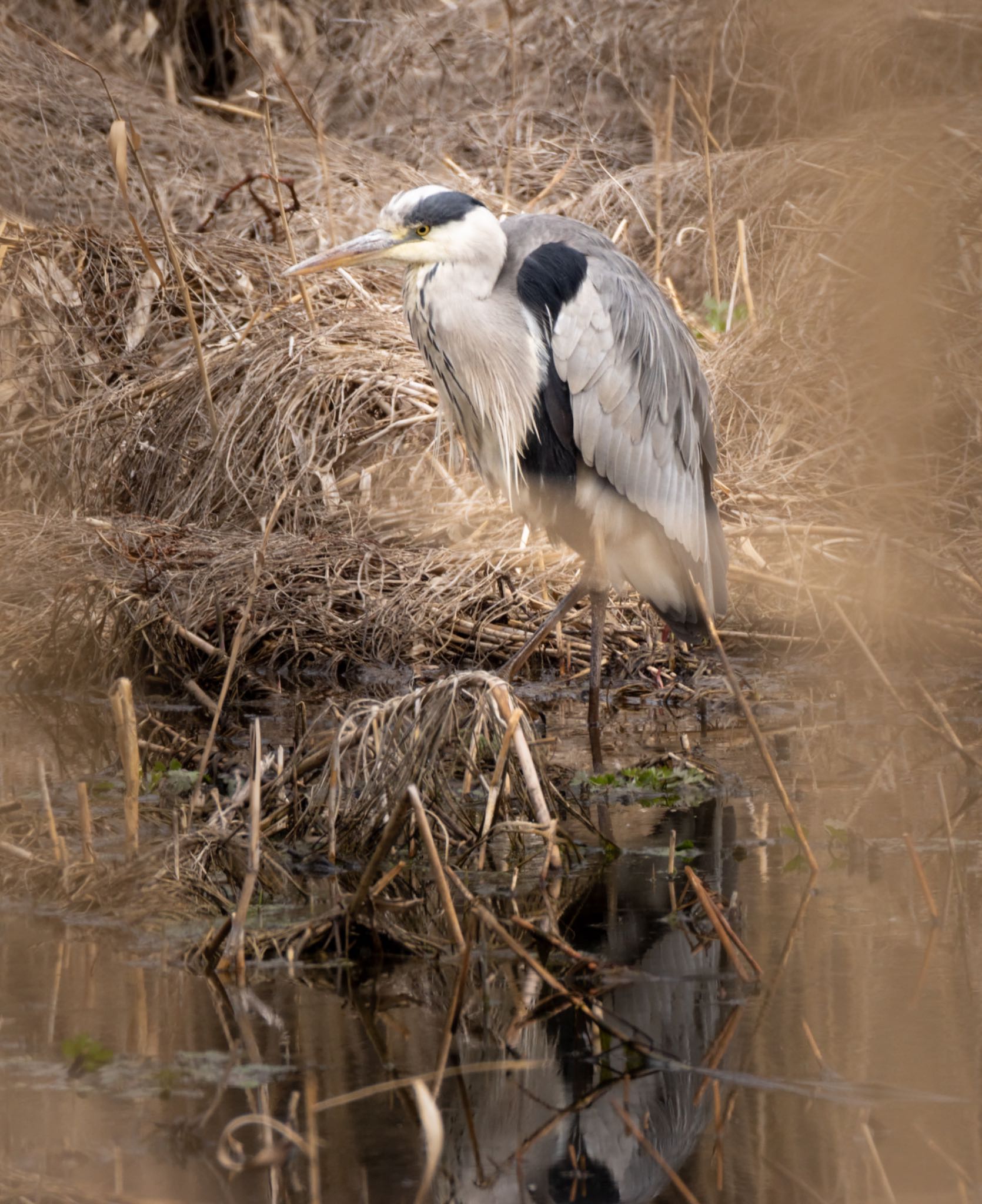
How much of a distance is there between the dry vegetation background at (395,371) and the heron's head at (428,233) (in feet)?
3.00

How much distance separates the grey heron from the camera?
16.5 ft

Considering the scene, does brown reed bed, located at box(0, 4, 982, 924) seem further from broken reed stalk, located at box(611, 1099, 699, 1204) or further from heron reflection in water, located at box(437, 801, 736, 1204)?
broken reed stalk, located at box(611, 1099, 699, 1204)

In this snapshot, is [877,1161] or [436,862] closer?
[877,1161]

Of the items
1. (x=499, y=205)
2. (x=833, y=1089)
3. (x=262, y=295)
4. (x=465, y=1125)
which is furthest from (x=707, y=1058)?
(x=499, y=205)

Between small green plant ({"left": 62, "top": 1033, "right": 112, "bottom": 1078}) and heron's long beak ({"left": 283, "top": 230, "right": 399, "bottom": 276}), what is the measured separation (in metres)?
2.59

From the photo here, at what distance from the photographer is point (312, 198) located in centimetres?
949

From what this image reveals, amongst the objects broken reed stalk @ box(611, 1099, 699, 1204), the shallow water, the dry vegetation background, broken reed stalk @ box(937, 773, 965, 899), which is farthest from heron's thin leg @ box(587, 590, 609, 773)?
broken reed stalk @ box(611, 1099, 699, 1204)

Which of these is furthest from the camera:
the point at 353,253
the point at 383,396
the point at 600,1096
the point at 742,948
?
the point at 383,396

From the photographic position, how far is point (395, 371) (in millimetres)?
7504

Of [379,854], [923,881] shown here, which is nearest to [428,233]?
[379,854]

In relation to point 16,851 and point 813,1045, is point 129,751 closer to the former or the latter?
point 16,851

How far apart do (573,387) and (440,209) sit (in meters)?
0.77

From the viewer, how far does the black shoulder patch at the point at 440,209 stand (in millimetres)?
4871

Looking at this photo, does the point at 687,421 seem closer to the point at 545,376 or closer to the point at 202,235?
the point at 545,376
